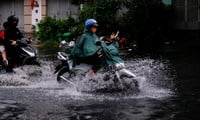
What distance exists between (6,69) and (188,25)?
1406 cm

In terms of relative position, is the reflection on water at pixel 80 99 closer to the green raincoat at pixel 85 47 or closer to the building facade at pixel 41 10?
the green raincoat at pixel 85 47

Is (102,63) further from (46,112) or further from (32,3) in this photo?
(32,3)

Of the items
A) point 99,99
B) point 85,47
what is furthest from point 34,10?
point 99,99

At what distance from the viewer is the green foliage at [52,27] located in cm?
3047

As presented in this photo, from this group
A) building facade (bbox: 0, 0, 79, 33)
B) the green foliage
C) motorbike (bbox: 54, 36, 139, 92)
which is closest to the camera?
motorbike (bbox: 54, 36, 139, 92)

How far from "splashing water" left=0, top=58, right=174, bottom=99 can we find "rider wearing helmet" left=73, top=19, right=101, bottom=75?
1.42 feet

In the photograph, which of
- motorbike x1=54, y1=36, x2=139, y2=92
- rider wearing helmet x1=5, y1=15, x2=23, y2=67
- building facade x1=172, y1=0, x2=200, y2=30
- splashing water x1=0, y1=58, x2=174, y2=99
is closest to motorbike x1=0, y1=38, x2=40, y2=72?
rider wearing helmet x1=5, y1=15, x2=23, y2=67

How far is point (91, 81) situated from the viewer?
12820mm

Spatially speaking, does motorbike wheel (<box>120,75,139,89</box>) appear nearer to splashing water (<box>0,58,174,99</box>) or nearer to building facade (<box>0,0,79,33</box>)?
splashing water (<box>0,58,174,99</box>)

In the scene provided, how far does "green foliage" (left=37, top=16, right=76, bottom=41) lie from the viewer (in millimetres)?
30469

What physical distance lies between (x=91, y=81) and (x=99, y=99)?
99cm

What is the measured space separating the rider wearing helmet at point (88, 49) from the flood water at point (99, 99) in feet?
2.45

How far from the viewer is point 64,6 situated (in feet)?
117

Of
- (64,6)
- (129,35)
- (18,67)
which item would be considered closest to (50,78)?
(18,67)
